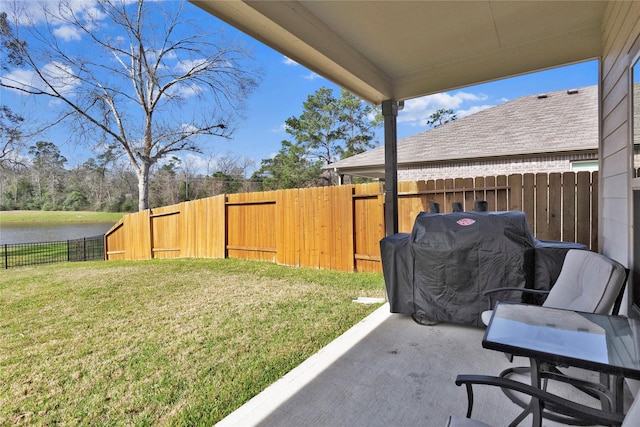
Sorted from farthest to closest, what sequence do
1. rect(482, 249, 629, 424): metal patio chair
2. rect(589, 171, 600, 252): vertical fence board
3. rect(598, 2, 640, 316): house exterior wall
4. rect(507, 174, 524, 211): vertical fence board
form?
rect(507, 174, 524, 211): vertical fence board, rect(589, 171, 600, 252): vertical fence board, rect(598, 2, 640, 316): house exterior wall, rect(482, 249, 629, 424): metal patio chair

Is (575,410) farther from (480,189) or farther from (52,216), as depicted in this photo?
(52,216)

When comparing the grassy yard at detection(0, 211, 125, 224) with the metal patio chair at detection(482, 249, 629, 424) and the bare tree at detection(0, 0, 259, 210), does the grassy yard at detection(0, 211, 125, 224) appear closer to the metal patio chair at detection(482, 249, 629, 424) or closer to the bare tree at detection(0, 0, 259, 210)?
the bare tree at detection(0, 0, 259, 210)

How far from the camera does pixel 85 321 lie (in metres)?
3.80

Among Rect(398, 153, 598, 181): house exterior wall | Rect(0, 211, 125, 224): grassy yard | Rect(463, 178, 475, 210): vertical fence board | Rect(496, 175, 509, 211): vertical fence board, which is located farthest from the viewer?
Rect(398, 153, 598, 181): house exterior wall

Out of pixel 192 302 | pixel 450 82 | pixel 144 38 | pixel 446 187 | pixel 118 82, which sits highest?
pixel 144 38

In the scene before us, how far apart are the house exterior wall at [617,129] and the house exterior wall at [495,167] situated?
549 centimetres

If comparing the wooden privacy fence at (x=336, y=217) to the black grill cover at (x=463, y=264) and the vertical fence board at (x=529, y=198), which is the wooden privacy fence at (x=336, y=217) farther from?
the black grill cover at (x=463, y=264)

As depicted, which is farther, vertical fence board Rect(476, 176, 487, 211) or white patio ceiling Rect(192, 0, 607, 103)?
vertical fence board Rect(476, 176, 487, 211)

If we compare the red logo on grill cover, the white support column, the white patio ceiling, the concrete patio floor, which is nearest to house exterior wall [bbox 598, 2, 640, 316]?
the white patio ceiling

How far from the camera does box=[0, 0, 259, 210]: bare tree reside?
31.3 ft

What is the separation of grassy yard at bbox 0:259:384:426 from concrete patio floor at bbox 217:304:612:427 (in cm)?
24

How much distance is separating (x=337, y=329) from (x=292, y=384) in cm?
116

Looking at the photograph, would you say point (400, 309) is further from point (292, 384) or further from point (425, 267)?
point (292, 384)

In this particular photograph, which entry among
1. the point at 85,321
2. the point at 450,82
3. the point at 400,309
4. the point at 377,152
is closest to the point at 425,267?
the point at 400,309
